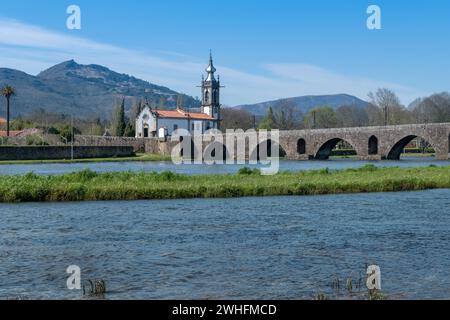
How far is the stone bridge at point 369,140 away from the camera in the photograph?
96.6 metres

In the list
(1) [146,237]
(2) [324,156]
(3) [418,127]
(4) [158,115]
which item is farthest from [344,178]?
(4) [158,115]

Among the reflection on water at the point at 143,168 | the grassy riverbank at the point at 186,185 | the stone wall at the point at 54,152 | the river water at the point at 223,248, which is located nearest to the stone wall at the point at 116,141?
the stone wall at the point at 54,152

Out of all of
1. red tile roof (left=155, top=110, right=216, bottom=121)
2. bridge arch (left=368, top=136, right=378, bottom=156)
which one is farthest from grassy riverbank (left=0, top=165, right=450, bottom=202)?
red tile roof (left=155, top=110, right=216, bottom=121)

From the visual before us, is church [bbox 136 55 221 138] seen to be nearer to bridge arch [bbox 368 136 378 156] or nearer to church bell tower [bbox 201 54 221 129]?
church bell tower [bbox 201 54 221 129]

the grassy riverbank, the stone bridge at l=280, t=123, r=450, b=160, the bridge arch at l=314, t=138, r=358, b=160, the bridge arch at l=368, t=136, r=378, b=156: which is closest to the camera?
the grassy riverbank

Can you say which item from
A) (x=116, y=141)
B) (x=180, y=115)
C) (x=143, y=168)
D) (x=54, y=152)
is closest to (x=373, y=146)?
(x=116, y=141)

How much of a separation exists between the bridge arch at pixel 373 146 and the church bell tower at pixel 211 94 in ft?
189

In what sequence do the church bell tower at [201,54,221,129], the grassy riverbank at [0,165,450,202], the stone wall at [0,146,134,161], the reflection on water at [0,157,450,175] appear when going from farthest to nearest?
the church bell tower at [201,54,221,129] < the stone wall at [0,146,134,161] < the reflection on water at [0,157,450,175] < the grassy riverbank at [0,165,450,202]

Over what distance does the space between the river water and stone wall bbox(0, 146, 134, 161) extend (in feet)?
213

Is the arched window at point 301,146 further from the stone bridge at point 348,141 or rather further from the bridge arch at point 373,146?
the bridge arch at point 373,146

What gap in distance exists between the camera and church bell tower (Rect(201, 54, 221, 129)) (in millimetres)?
163000

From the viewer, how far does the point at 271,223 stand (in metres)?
27.8

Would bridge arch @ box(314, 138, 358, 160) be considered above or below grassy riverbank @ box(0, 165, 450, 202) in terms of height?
above

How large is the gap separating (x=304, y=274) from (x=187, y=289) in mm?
3526
